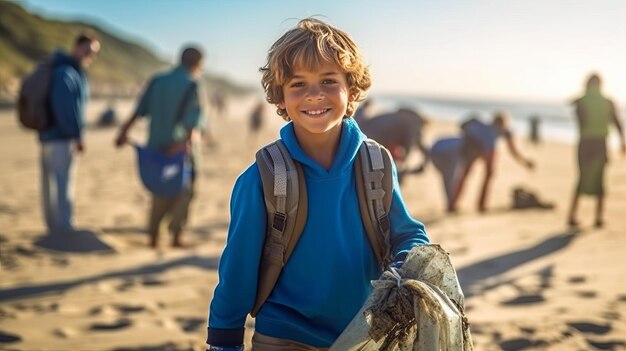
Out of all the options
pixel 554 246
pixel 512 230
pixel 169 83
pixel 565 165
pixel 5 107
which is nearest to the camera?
pixel 169 83

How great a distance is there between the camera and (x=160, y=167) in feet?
18.3

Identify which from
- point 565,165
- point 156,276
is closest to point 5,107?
point 565,165

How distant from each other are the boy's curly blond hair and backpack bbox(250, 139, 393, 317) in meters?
0.23

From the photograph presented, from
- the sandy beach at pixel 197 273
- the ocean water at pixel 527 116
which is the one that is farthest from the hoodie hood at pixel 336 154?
the ocean water at pixel 527 116

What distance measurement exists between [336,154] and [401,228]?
344 millimetres

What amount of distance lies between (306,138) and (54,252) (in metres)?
4.51

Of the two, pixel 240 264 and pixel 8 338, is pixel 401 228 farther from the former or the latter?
pixel 8 338

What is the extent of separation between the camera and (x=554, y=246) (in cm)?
621

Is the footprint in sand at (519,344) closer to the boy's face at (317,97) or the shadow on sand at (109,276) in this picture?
the boy's face at (317,97)

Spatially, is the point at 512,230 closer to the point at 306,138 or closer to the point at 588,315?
the point at 588,315

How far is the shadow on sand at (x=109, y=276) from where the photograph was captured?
4327 millimetres

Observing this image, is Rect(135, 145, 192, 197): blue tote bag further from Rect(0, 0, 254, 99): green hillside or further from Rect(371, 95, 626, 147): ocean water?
Rect(0, 0, 254, 99): green hillside

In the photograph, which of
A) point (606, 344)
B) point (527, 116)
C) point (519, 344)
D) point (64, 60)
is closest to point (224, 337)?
point (519, 344)

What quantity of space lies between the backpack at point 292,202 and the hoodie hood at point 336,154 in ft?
0.09
